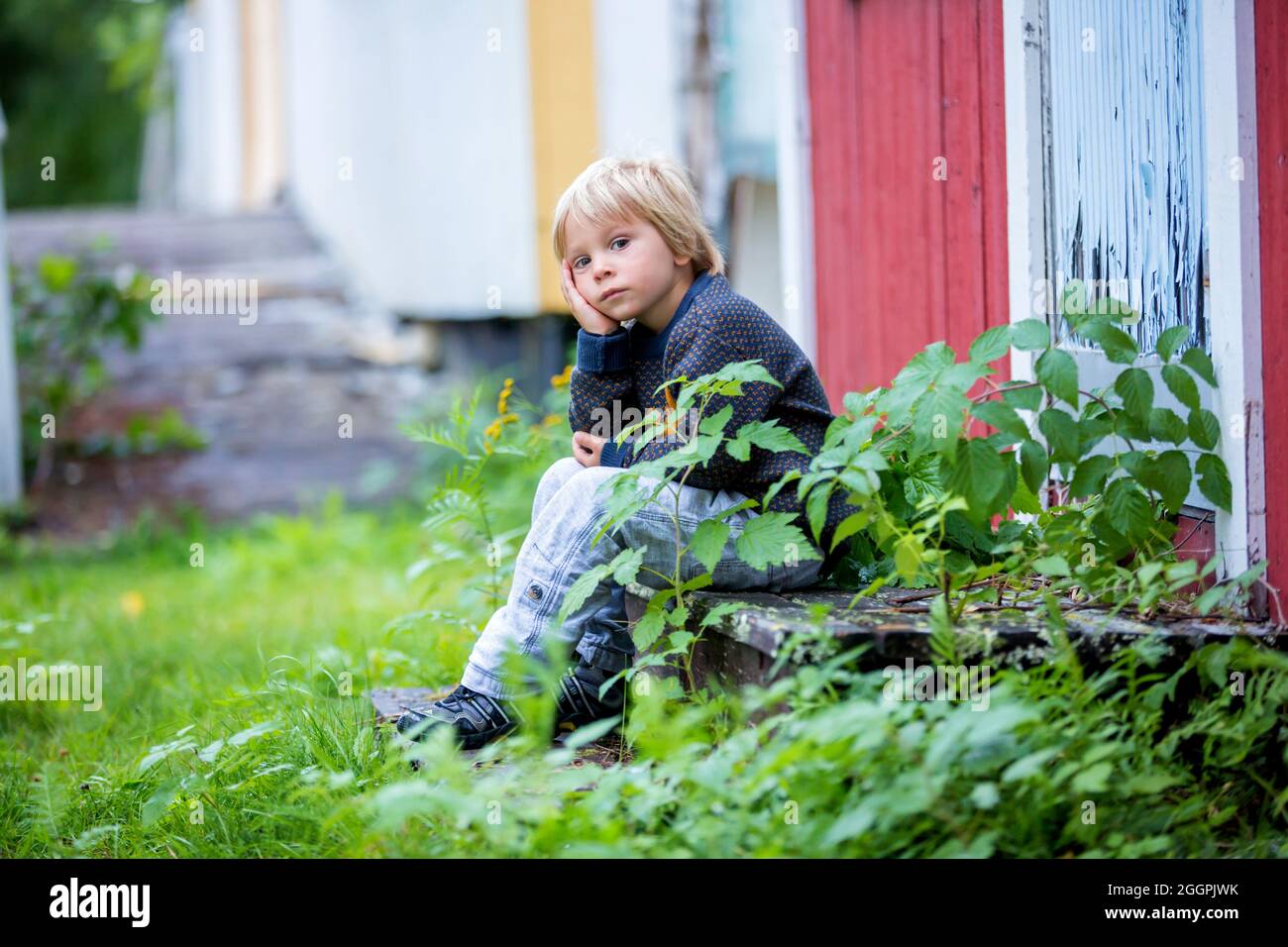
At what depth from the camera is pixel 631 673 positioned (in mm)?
2480

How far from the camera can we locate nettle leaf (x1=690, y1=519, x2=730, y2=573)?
7.64 ft

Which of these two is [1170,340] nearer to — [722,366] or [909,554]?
[909,554]

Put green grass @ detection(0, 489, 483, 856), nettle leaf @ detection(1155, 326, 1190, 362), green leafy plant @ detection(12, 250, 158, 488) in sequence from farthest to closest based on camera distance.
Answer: green leafy plant @ detection(12, 250, 158, 488), green grass @ detection(0, 489, 483, 856), nettle leaf @ detection(1155, 326, 1190, 362)

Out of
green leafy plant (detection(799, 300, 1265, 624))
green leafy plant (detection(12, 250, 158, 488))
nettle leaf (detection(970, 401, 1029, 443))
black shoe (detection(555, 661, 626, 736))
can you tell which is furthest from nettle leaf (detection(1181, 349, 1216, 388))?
green leafy plant (detection(12, 250, 158, 488))

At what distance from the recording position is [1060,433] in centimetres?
235

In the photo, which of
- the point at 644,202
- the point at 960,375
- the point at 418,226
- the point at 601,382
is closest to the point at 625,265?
the point at 644,202

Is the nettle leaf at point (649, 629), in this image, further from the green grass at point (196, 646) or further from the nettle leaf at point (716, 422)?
the green grass at point (196, 646)

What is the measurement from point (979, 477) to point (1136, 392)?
1.19 ft

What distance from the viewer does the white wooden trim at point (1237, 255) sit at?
2324 mm

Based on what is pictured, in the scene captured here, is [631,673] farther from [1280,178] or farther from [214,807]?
[1280,178]

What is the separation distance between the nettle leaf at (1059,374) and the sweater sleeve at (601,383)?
86cm

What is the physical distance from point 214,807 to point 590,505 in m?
0.88

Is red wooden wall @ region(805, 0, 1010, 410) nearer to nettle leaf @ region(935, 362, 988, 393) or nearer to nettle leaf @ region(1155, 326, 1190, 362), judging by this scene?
nettle leaf @ region(1155, 326, 1190, 362)

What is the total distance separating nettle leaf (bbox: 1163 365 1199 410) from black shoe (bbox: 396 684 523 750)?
4.28 feet
